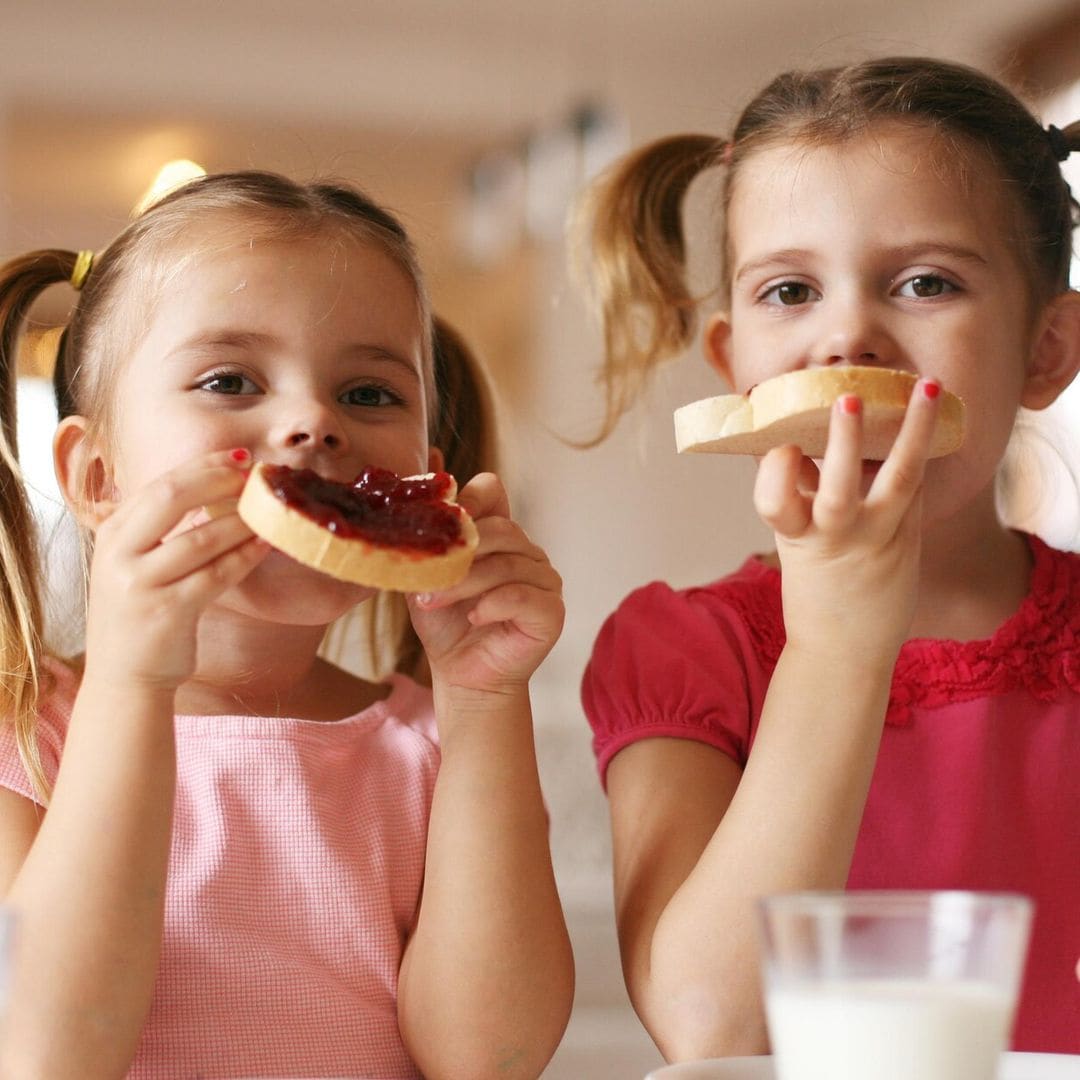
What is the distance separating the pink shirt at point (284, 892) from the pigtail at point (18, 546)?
0.03 meters

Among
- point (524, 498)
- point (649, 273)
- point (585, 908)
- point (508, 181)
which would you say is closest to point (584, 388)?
point (524, 498)

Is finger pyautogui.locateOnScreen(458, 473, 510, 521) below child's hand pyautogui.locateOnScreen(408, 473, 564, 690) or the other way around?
the other way around

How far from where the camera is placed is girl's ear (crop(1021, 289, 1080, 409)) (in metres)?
1.69

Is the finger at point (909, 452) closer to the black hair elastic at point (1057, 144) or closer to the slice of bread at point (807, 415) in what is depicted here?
the slice of bread at point (807, 415)

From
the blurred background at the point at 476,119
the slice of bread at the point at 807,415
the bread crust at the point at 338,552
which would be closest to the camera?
the bread crust at the point at 338,552

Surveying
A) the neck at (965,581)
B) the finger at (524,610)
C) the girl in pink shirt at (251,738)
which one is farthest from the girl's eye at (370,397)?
the neck at (965,581)

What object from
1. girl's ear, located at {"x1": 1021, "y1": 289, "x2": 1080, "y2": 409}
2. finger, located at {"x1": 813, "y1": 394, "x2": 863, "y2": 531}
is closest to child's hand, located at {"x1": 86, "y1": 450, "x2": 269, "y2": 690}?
finger, located at {"x1": 813, "y1": 394, "x2": 863, "y2": 531}

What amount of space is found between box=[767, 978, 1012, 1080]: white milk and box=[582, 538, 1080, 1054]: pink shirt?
30.4 inches

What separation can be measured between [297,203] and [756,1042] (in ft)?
3.14

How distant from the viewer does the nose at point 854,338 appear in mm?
1472

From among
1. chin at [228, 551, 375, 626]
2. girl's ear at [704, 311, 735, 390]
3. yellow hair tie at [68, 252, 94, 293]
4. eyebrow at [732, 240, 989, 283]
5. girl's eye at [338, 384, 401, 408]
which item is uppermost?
yellow hair tie at [68, 252, 94, 293]

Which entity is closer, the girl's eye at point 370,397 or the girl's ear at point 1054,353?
the girl's eye at point 370,397

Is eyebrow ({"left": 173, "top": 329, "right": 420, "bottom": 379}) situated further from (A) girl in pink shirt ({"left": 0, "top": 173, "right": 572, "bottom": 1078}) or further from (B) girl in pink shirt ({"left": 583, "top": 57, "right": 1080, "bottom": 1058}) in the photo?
(B) girl in pink shirt ({"left": 583, "top": 57, "right": 1080, "bottom": 1058})

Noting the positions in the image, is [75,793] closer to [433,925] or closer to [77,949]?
[77,949]
